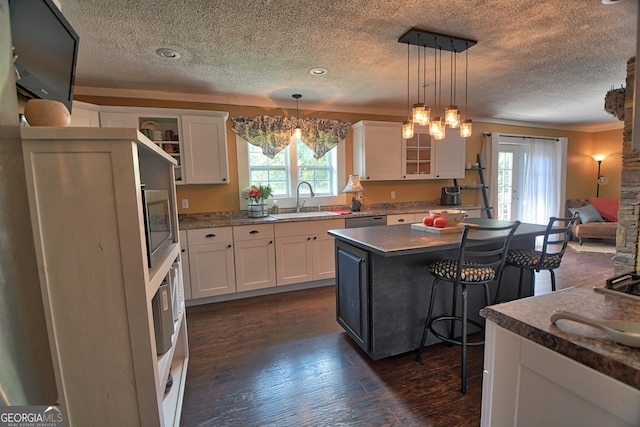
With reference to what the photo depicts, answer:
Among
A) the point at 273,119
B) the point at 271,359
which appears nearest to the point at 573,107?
the point at 273,119

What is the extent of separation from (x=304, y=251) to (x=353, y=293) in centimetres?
140

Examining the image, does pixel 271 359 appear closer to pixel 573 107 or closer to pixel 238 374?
pixel 238 374

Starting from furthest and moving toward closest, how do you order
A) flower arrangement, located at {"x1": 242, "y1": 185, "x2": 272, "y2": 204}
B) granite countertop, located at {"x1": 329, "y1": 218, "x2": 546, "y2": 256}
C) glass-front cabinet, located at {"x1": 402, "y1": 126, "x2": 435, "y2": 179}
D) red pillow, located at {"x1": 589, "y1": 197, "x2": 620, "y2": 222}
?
red pillow, located at {"x1": 589, "y1": 197, "x2": 620, "y2": 222} → glass-front cabinet, located at {"x1": 402, "y1": 126, "x2": 435, "y2": 179} → flower arrangement, located at {"x1": 242, "y1": 185, "x2": 272, "y2": 204} → granite countertop, located at {"x1": 329, "y1": 218, "x2": 546, "y2": 256}

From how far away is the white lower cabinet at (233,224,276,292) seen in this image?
3.24 m

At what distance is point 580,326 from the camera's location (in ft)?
2.34

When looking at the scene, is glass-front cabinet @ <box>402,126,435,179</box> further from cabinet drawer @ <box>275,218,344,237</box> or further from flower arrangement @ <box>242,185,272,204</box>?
flower arrangement @ <box>242,185,272,204</box>

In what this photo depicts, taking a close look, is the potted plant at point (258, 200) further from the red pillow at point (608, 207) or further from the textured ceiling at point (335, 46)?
the red pillow at point (608, 207)

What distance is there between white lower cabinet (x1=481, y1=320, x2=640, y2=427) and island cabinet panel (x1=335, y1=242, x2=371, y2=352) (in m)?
1.14

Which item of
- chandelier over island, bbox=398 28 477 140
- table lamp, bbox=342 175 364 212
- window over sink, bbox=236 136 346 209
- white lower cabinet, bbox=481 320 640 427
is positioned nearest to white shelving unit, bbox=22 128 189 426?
white lower cabinet, bbox=481 320 640 427

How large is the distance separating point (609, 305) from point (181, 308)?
2.09 meters

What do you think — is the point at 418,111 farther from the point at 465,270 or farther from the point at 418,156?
the point at 418,156

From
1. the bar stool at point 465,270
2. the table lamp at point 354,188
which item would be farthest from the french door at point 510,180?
the bar stool at point 465,270

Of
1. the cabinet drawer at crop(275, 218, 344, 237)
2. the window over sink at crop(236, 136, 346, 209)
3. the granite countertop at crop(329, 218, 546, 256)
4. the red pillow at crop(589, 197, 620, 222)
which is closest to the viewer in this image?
the granite countertop at crop(329, 218, 546, 256)

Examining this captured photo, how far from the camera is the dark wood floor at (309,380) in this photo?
1.61 metres
